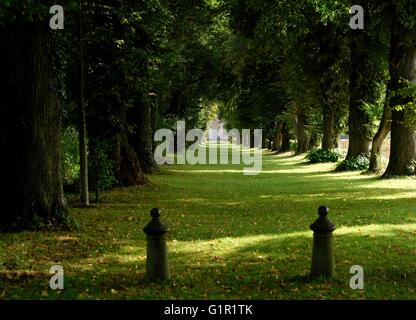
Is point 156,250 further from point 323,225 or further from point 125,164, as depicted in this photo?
point 125,164

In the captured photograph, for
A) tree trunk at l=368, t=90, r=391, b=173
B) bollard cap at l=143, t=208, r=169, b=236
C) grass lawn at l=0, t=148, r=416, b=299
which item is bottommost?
grass lawn at l=0, t=148, r=416, b=299

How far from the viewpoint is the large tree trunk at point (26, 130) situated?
1168cm

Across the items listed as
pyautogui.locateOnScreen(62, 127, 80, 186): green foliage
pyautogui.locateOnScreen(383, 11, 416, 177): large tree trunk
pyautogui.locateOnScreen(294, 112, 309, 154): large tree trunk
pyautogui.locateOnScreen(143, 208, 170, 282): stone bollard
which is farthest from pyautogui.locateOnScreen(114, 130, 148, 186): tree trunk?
pyautogui.locateOnScreen(294, 112, 309, 154): large tree trunk

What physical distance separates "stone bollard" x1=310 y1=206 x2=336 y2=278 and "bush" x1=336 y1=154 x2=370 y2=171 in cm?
2337

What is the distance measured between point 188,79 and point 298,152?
1622 centimetres

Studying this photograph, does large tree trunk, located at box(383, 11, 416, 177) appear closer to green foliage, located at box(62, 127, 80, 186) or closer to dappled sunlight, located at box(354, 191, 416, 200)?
dappled sunlight, located at box(354, 191, 416, 200)

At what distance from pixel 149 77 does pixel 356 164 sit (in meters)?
15.8

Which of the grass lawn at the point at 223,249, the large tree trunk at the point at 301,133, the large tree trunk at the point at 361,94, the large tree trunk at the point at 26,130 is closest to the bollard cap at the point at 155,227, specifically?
the grass lawn at the point at 223,249

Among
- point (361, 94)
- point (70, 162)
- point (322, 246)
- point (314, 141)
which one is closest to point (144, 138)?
point (70, 162)

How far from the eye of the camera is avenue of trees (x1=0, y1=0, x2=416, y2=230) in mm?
11750

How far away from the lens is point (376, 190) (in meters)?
20.4
